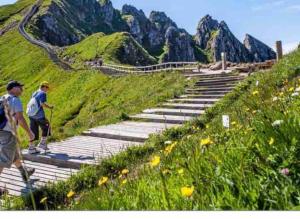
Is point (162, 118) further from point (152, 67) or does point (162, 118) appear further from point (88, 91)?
point (152, 67)

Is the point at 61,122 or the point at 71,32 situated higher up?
the point at 71,32

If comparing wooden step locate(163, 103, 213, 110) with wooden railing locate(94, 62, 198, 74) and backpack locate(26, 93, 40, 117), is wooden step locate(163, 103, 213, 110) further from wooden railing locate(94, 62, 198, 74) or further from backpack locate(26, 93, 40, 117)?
wooden railing locate(94, 62, 198, 74)

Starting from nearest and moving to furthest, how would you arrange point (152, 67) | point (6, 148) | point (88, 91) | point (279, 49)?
point (6, 148) → point (279, 49) → point (88, 91) → point (152, 67)

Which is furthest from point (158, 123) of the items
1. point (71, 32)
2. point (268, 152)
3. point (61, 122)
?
point (71, 32)

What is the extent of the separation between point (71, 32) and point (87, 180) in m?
119

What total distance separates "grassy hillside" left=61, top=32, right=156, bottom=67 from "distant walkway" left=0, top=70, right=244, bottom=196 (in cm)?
4279

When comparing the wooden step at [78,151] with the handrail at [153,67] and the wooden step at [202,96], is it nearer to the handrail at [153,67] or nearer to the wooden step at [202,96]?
the wooden step at [202,96]

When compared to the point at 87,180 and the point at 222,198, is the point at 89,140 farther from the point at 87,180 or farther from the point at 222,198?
the point at 222,198

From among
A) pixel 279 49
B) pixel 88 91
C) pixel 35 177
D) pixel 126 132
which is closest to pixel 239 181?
pixel 35 177

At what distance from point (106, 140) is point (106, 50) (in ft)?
198

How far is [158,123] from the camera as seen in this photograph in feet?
55.7

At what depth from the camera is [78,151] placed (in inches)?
501

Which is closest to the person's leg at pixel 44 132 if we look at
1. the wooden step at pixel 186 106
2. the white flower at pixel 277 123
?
the wooden step at pixel 186 106

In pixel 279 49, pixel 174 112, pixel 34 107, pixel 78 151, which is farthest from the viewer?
pixel 279 49
